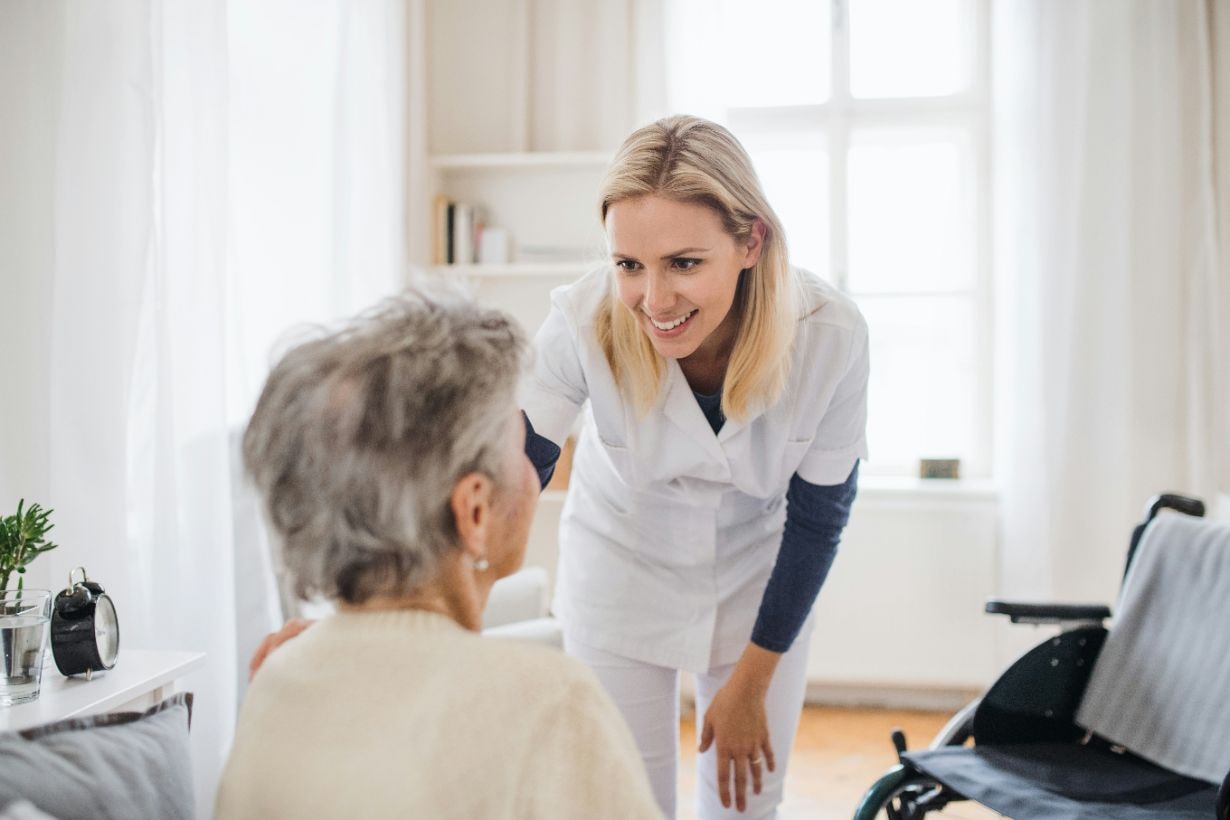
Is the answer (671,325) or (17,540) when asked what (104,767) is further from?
(671,325)

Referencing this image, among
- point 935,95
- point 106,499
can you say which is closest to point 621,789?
point 106,499

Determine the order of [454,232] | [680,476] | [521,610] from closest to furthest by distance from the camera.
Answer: [680,476] → [521,610] → [454,232]

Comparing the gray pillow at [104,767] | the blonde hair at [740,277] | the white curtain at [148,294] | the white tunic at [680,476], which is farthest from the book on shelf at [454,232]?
the gray pillow at [104,767]

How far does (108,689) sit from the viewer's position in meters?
1.32

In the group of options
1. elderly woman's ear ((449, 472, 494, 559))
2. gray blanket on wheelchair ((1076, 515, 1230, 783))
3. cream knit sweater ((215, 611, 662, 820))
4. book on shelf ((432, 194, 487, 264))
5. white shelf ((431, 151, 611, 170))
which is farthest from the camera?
book on shelf ((432, 194, 487, 264))

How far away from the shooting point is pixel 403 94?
336 centimetres

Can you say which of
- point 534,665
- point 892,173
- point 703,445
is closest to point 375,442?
point 534,665

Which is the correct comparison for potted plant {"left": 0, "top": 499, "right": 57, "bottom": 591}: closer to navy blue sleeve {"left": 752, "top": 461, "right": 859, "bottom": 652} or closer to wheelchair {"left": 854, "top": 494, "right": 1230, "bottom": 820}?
navy blue sleeve {"left": 752, "top": 461, "right": 859, "bottom": 652}

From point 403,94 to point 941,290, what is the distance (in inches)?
73.7

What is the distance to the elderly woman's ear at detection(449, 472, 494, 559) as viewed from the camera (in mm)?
848

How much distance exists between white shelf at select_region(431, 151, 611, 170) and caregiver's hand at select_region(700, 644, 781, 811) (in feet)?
7.42

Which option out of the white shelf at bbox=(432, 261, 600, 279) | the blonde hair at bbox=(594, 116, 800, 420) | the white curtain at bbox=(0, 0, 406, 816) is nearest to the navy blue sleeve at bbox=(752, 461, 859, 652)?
the blonde hair at bbox=(594, 116, 800, 420)

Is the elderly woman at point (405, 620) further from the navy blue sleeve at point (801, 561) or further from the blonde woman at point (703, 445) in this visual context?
the navy blue sleeve at point (801, 561)

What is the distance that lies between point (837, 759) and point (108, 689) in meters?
2.19
